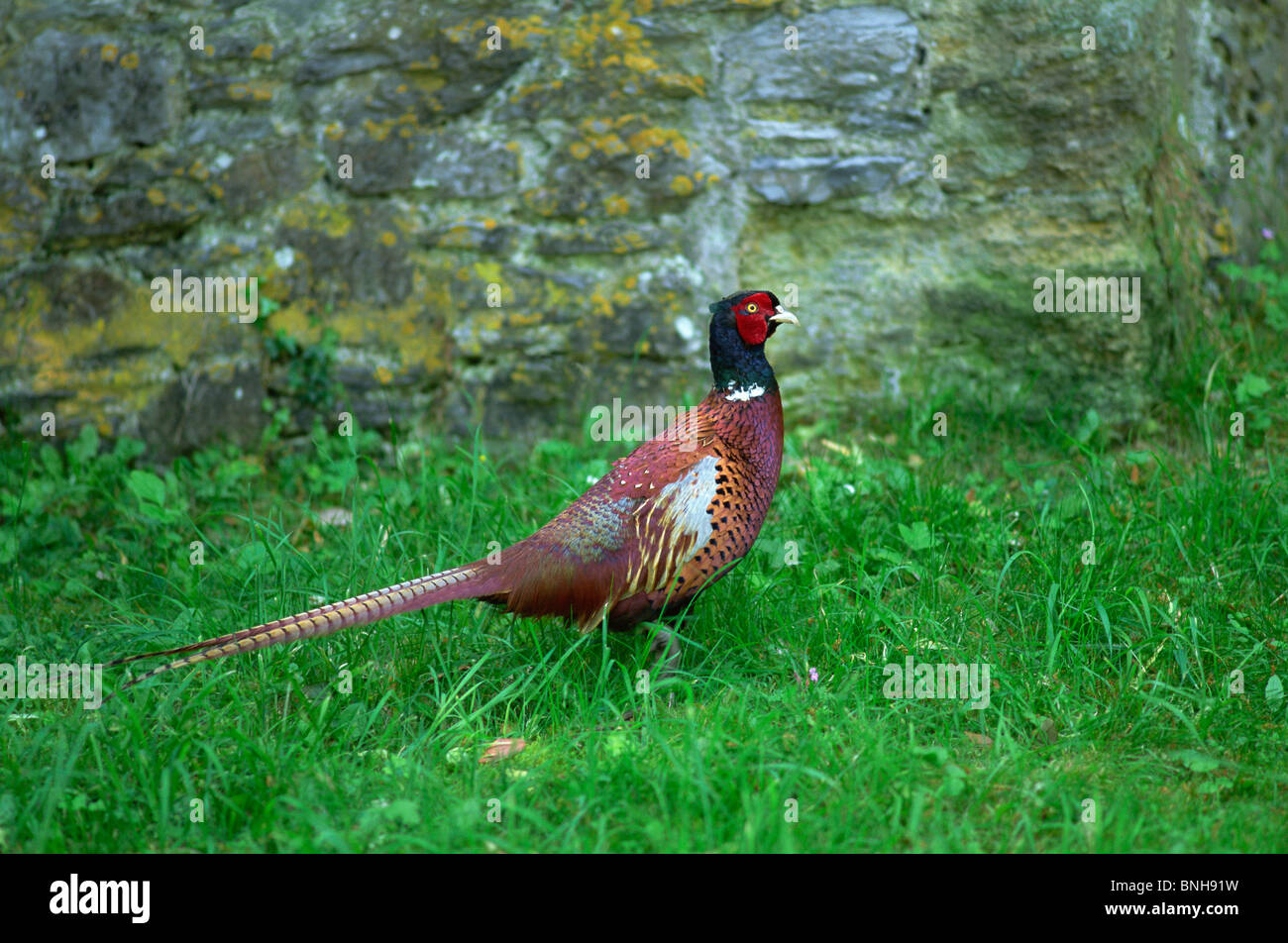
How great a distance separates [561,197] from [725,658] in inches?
79.1

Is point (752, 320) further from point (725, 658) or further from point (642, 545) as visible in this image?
point (725, 658)

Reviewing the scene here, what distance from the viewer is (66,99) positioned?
13.1 ft

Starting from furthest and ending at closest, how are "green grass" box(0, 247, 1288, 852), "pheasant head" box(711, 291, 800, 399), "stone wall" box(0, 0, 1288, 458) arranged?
"stone wall" box(0, 0, 1288, 458) → "pheasant head" box(711, 291, 800, 399) → "green grass" box(0, 247, 1288, 852)

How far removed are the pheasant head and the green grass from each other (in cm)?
59

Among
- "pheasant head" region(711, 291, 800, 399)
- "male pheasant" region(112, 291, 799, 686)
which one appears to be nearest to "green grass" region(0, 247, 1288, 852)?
"male pheasant" region(112, 291, 799, 686)

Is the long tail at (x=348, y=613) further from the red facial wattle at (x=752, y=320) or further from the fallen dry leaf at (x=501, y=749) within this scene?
the red facial wattle at (x=752, y=320)

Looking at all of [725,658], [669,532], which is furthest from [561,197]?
[725,658]

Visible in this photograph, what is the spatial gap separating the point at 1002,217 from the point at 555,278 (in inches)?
68.0

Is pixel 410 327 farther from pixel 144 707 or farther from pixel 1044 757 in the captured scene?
pixel 1044 757

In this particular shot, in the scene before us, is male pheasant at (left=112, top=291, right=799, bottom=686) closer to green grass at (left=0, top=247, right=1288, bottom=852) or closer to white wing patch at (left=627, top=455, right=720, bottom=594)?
white wing patch at (left=627, top=455, right=720, bottom=594)

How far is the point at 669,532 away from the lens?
2.72 meters

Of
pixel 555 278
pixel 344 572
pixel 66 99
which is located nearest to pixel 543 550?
pixel 344 572

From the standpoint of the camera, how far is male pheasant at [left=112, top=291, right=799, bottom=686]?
8.78 feet

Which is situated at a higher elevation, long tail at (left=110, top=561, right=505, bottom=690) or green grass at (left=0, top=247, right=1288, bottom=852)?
long tail at (left=110, top=561, right=505, bottom=690)
